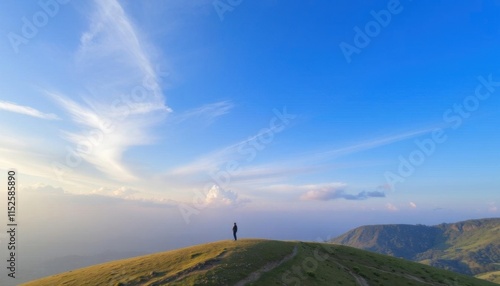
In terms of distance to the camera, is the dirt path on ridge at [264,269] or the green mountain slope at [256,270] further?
the green mountain slope at [256,270]

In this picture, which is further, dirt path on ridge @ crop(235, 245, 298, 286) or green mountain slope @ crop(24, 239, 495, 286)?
green mountain slope @ crop(24, 239, 495, 286)

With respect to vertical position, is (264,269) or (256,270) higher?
(256,270)

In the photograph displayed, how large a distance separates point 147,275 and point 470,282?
82368mm

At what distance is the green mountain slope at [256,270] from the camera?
141 ft

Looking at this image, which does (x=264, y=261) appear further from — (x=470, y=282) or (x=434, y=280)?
(x=470, y=282)

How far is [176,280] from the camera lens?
41.5 meters

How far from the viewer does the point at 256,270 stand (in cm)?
4622

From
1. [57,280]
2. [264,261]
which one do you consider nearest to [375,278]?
[264,261]

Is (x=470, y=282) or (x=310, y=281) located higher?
(x=310, y=281)

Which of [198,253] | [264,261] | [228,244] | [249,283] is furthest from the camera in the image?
[228,244]

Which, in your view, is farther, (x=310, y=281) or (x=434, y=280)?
(x=434, y=280)

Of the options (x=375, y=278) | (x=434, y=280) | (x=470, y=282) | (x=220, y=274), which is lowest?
(x=470, y=282)

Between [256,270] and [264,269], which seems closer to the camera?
[256,270]

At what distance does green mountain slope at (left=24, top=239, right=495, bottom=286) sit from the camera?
43.0m
